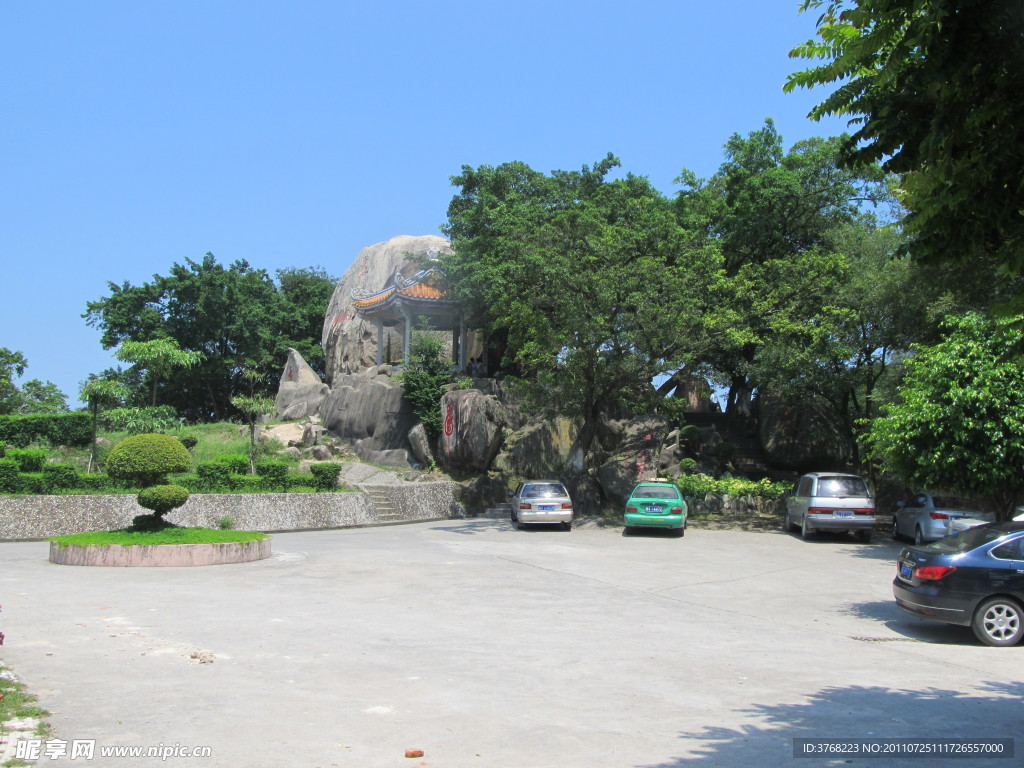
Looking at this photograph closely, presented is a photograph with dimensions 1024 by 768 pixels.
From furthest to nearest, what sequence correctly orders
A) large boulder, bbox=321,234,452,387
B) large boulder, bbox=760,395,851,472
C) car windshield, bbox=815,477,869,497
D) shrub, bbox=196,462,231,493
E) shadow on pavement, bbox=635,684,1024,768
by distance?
large boulder, bbox=321,234,452,387, large boulder, bbox=760,395,851,472, shrub, bbox=196,462,231,493, car windshield, bbox=815,477,869,497, shadow on pavement, bbox=635,684,1024,768

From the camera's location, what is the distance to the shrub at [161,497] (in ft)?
53.1

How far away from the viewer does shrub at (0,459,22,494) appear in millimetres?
19484

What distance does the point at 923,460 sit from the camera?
43.7ft

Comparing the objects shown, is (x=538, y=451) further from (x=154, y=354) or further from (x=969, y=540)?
(x=969, y=540)

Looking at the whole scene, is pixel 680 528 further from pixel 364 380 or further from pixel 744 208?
pixel 364 380

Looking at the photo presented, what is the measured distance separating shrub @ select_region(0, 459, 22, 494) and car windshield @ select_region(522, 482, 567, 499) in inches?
498

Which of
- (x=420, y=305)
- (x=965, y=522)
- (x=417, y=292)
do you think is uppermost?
(x=417, y=292)

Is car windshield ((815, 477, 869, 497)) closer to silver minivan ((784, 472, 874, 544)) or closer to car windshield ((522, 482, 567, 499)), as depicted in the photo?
A: silver minivan ((784, 472, 874, 544))

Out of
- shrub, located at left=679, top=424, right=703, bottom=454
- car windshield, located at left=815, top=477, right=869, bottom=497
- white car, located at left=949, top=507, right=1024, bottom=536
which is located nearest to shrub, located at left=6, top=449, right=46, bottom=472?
car windshield, located at left=815, top=477, right=869, bottom=497

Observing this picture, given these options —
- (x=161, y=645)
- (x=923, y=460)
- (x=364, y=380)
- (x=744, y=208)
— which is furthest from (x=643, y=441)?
(x=161, y=645)

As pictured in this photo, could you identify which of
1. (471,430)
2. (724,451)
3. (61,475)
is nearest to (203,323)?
(471,430)

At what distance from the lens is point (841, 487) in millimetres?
19781

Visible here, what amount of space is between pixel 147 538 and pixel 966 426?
577 inches

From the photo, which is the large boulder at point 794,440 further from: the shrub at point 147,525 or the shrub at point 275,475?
the shrub at point 147,525
